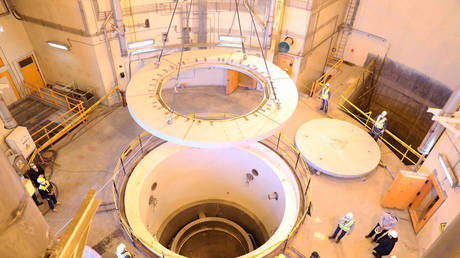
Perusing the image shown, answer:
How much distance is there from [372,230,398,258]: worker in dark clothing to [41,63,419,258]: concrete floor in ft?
1.50

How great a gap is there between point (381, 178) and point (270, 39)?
8359 millimetres

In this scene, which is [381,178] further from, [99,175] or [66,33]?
[66,33]

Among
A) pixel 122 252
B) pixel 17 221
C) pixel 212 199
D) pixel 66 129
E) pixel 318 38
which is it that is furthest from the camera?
Result: pixel 318 38

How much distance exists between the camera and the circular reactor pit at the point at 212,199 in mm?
11141

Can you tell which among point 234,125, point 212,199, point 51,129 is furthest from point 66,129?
point 234,125

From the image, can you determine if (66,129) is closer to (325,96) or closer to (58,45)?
(58,45)

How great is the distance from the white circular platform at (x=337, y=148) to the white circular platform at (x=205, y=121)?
3.26 meters

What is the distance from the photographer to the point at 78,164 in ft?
39.0

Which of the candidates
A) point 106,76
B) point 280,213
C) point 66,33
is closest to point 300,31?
point 280,213

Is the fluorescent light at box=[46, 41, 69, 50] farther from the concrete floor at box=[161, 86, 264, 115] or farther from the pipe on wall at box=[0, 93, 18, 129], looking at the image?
the concrete floor at box=[161, 86, 264, 115]

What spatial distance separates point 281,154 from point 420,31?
1051 centimetres

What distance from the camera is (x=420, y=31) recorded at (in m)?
15.5

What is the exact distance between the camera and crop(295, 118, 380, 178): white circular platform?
38.5ft

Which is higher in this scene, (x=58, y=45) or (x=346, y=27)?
(x=346, y=27)
